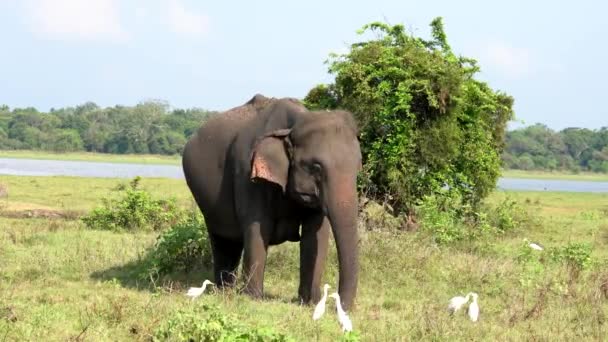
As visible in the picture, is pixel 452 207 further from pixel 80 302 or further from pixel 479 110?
pixel 80 302

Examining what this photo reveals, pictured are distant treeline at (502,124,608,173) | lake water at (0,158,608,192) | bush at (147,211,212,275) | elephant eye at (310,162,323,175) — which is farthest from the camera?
distant treeline at (502,124,608,173)

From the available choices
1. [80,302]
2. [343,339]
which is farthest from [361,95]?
[343,339]

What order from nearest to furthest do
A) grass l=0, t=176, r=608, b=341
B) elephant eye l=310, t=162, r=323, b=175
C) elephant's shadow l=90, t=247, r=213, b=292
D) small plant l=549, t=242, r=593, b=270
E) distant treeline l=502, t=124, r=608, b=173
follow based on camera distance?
grass l=0, t=176, r=608, b=341
elephant eye l=310, t=162, r=323, b=175
elephant's shadow l=90, t=247, r=213, b=292
small plant l=549, t=242, r=593, b=270
distant treeline l=502, t=124, r=608, b=173

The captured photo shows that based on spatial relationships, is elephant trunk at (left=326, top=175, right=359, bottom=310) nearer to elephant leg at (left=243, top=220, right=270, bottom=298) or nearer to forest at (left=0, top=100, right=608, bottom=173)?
elephant leg at (left=243, top=220, right=270, bottom=298)

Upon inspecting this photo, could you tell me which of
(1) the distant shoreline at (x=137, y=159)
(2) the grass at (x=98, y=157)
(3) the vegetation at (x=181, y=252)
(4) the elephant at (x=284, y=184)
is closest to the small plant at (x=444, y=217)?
(3) the vegetation at (x=181, y=252)

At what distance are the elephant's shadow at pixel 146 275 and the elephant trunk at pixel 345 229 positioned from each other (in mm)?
2963

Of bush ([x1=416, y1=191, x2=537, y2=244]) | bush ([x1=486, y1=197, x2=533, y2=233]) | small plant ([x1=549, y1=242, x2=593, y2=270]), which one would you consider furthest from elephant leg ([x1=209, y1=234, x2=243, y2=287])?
bush ([x1=486, y1=197, x2=533, y2=233])

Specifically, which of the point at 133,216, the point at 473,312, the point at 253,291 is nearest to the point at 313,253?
the point at 253,291

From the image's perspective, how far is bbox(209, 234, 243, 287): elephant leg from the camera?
10625mm

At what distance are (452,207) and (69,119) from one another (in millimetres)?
100206

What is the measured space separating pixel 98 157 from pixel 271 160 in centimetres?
9235

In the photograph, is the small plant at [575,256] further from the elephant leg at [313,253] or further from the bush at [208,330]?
the bush at [208,330]

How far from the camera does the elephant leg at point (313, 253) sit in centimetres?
920

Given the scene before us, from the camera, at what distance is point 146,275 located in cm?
1116
